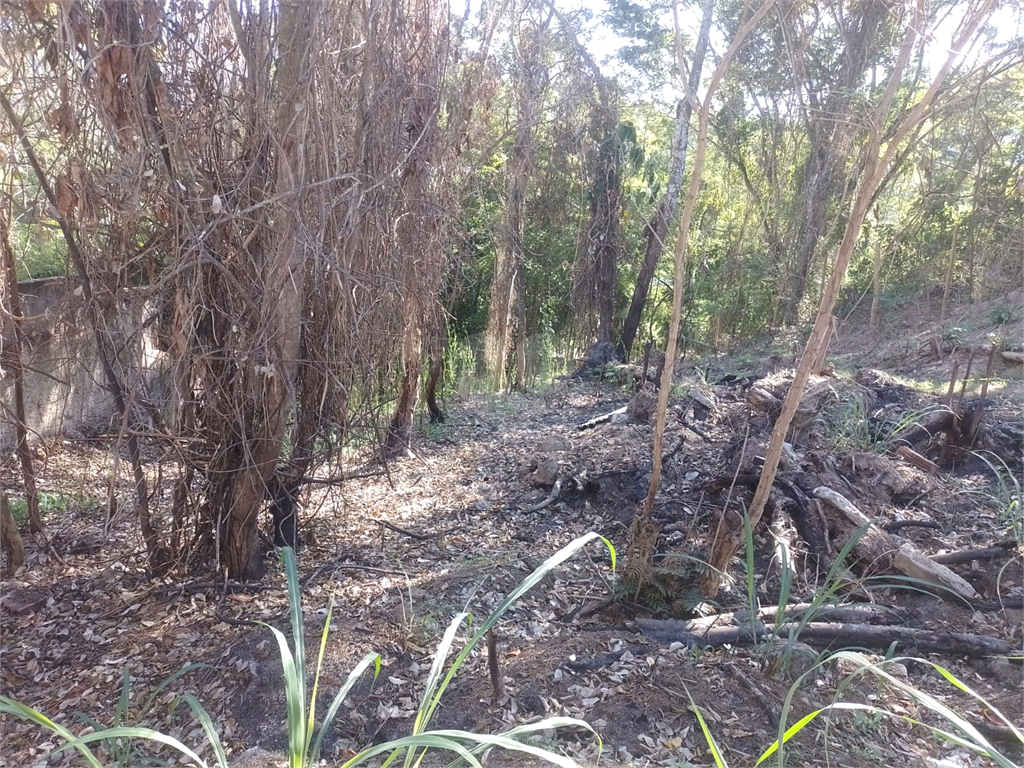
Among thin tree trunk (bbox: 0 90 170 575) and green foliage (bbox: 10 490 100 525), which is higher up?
thin tree trunk (bbox: 0 90 170 575)

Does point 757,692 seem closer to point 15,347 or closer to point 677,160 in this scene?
point 15,347

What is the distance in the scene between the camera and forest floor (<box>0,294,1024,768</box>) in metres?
2.28

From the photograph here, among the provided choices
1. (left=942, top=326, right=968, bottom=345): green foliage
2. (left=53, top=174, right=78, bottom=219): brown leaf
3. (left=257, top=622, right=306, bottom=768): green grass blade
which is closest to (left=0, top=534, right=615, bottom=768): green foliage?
(left=257, top=622, right=306, bottom=768): green grass blade

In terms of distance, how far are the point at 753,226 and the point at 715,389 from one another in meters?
8.32

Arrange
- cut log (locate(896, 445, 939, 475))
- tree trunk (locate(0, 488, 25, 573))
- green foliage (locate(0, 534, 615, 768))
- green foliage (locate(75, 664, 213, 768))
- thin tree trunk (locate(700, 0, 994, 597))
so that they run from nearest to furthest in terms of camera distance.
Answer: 1. green foliage (locate(0, 534, 615, 768))
2. green foliage (locate(75, 664, 213, 768))
3. thin tree trunk (locate(700, 0, 994, 597))
4. tree trunk (locate(0, 488, 25, 573))
5. cut log (locate(896, 445, 939, 475))

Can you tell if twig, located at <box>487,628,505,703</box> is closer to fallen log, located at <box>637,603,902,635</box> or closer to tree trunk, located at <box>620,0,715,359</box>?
fallen log, located at <box>637,603,902,635</box>

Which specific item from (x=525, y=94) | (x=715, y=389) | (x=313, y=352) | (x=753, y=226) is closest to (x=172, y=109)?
(x=313, y=352)

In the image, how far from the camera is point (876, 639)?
2.59 meters

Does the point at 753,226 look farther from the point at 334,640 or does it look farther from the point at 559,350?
the point at 334,640

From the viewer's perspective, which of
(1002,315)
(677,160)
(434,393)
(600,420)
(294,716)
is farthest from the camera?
(1002,315)

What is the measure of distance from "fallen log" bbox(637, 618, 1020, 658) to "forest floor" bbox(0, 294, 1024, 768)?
0.11 ft

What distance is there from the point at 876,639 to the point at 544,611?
4.31 ft

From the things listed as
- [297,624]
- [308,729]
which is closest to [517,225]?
[297,624]

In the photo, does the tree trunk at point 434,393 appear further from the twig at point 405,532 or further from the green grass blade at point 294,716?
the green grass blade at point 294,716
